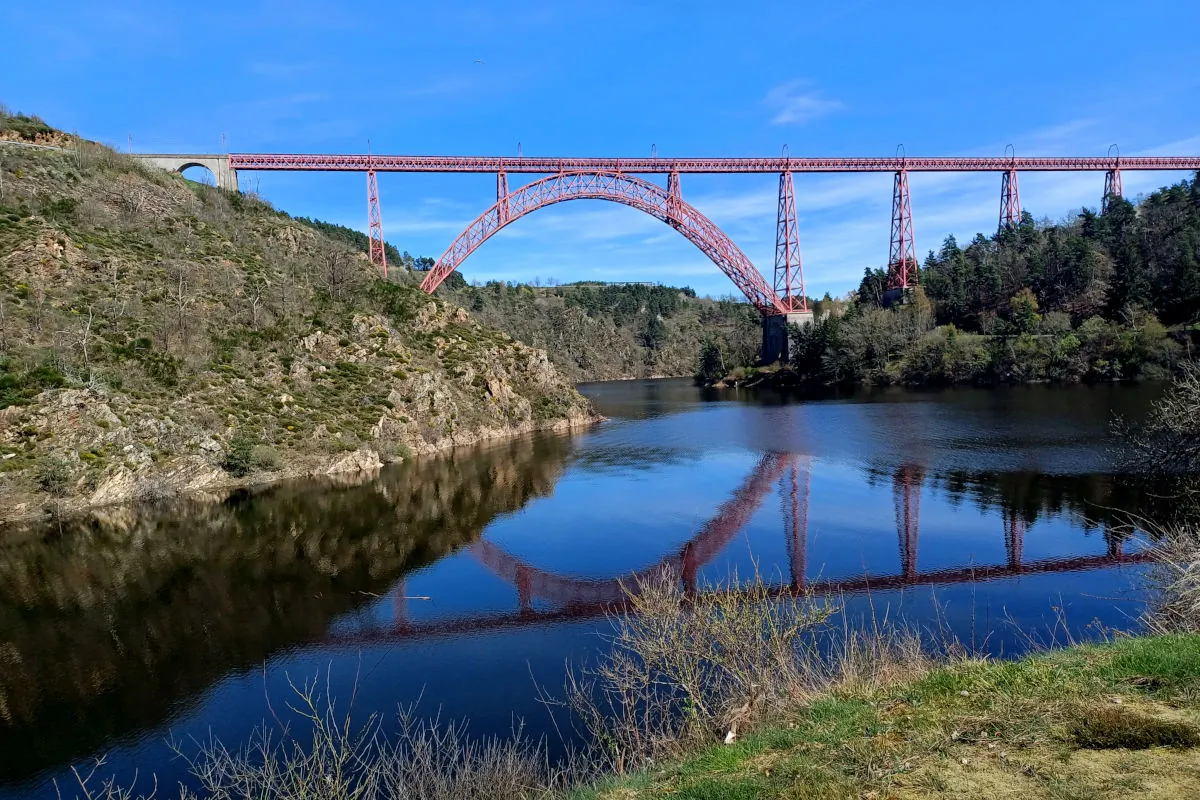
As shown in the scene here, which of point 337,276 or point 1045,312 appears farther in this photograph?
point 1045,312

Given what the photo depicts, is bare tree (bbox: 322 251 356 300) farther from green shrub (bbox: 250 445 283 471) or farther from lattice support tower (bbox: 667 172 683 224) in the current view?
lattice support tower (bbox: 667 172 683 224)

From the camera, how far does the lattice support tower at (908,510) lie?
13.8 m

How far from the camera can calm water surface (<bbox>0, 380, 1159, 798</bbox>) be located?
9375mm

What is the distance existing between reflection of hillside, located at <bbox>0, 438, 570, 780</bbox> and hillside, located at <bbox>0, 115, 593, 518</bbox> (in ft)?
8.98

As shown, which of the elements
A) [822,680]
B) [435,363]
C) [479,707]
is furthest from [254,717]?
[435,363]

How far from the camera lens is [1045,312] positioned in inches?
2219

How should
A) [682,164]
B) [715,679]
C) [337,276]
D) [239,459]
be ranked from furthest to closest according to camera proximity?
[682,164], [337,276], [239,459], [715,679]

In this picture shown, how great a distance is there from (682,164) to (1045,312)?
33.5 metres

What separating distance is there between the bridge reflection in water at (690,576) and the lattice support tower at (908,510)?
0.07ft

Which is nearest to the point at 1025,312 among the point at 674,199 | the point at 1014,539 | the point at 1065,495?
the point at 674,199

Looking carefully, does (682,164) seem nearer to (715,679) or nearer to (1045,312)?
(1045,312)

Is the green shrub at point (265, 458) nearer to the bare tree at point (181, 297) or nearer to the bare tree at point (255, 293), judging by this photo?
the bare tree at point (181, 297)

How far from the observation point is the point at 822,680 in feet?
23.5

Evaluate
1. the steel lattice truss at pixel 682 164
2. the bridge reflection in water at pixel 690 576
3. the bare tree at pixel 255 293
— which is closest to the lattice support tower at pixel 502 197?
the steel lattice truss at pixel 682 164
